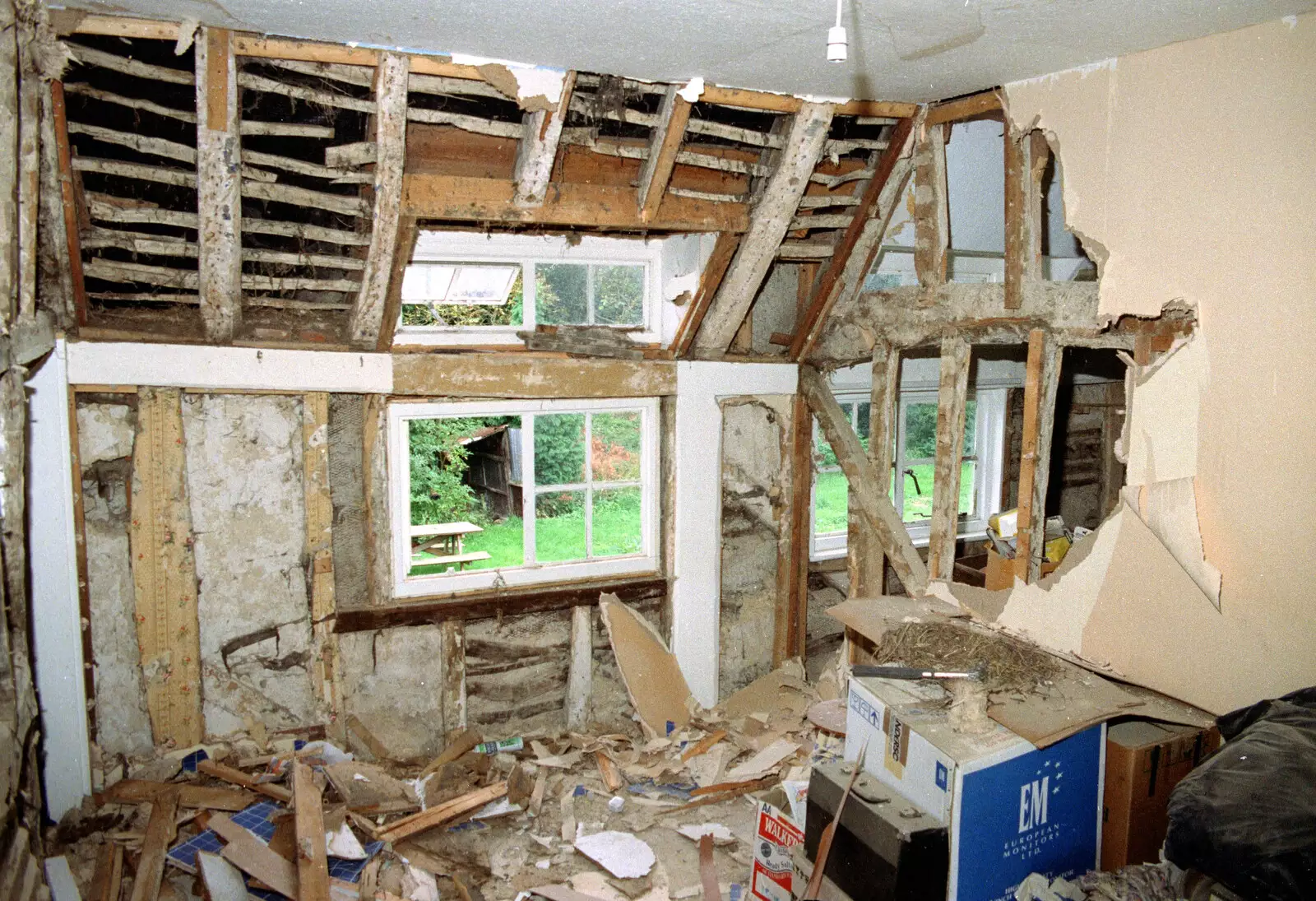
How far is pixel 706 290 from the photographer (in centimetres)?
443

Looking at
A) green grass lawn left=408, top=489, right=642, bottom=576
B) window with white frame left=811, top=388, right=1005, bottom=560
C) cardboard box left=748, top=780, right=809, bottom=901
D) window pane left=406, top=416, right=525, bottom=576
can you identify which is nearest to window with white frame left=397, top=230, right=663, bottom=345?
green grass lawn left=408, top=489, right=642, bottom=576

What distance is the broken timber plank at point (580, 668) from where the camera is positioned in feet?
15.5

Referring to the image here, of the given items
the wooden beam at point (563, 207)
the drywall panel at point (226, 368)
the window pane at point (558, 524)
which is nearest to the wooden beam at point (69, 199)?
the drywall panel at point (226, 368)

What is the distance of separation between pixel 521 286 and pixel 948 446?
228 centimetres

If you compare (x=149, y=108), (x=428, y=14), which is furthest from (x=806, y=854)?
(x=149, y=108)

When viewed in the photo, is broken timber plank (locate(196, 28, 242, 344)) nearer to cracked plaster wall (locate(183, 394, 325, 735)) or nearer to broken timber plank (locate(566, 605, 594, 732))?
cracked plaster wall (locate(183, 394, 325, 735))

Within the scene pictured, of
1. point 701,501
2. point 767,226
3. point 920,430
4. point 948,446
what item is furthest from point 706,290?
point 920,430

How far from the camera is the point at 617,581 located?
4809 mm

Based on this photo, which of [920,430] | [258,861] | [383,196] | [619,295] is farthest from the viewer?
[920,430]

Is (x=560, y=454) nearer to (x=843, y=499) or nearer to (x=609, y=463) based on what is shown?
(x=609, y=463)

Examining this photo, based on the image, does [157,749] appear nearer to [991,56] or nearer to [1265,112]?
[991,56]

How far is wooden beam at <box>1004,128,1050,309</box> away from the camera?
355 cm

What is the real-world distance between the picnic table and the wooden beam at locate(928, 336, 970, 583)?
2.84 meters

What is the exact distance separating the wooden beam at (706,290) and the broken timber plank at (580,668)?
1.54 meters
